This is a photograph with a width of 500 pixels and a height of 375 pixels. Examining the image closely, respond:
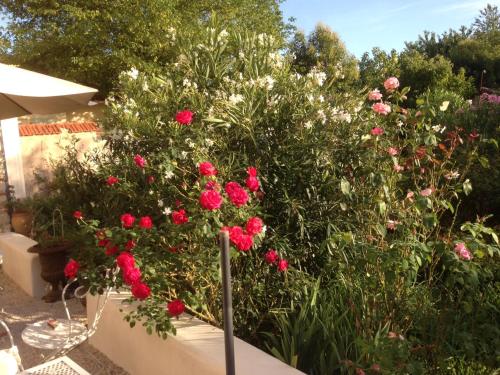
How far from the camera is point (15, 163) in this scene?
25.1 feet

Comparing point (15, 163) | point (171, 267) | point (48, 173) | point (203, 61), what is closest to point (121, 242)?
point (171, 267)

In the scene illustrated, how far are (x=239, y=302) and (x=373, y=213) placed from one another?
40.3 inches

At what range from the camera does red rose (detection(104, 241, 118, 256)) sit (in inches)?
120

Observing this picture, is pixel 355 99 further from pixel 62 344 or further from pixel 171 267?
pixel 62 344

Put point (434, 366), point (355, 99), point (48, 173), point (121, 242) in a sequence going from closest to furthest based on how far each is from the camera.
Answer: point (434, 366) < point (121, 242) < point (355, 99) < point (48, 173)

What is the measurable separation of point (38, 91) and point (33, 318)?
2222 millimetres

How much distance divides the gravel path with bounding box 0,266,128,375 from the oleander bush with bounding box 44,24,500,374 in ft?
2.13

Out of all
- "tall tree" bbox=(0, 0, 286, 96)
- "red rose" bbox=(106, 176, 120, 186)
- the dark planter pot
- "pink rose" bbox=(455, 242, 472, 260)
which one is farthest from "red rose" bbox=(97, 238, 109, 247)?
"tall tree" bbox=(0, 0, 286, 96)

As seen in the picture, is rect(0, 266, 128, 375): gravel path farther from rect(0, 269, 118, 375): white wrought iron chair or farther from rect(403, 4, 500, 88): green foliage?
rect(403, 4, 500, 88): green foliage

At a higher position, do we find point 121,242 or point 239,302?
point 121,242

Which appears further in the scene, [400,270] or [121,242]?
[121,242]

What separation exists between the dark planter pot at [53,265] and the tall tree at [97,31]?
7.58m

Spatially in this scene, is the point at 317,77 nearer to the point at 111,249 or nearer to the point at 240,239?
the point at 240,239

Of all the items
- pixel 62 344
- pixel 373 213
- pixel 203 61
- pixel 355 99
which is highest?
pixel 203 61
